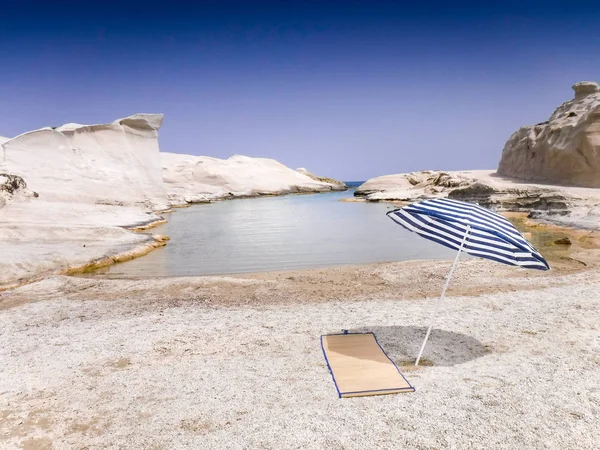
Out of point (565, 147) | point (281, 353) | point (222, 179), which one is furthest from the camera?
point (222, 179)

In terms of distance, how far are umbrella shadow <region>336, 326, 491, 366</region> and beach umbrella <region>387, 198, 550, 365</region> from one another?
0.39m

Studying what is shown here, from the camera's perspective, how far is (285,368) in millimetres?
5105

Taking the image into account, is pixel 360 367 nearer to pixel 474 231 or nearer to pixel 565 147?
pixel 474 231

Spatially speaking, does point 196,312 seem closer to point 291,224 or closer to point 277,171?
point 291,224

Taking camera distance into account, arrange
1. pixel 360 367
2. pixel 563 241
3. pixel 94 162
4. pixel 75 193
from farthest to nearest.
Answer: pixel 94 162 < pixel 75 193 < pixel 563 241 < pixel 360 367

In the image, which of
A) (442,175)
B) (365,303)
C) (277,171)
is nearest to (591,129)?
(442,175)

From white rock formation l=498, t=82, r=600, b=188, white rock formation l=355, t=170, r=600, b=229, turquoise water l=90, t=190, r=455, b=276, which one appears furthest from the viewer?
white rock formation l=498, t=82, r=600, b=188

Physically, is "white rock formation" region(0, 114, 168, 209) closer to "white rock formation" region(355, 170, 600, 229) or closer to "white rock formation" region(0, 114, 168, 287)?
"white rock formation" region(0, 114, 168, 287)

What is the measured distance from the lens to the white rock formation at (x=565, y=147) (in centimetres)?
2919

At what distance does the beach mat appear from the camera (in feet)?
14.8

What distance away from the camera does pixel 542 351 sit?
18.1ft

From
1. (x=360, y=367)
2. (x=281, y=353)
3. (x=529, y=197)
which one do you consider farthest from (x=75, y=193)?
(x=529, y=197)

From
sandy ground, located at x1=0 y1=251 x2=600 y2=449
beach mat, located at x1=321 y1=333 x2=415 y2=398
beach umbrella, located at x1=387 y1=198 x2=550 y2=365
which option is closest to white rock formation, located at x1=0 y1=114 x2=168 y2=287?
sandy ground, located at x1=0 y1=251 x2=600 y2=449

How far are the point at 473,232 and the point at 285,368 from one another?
2.86 m
